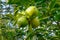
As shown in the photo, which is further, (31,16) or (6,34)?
(6,34)

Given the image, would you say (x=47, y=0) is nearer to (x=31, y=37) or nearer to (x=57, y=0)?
(x=57, y=0)

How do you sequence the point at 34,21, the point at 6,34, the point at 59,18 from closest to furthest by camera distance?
the point at 34,21
the point at 59,18
the point at 6,34

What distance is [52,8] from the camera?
648 millimetres

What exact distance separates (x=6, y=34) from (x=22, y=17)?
1.21 ft

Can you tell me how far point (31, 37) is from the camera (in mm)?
606

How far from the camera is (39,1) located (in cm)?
79

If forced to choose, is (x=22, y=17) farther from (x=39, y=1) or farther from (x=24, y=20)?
(x=39, y=1)

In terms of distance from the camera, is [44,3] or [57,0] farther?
[44,3]

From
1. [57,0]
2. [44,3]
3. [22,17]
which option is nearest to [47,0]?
[44,3]

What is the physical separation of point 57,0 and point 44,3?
0.11 m

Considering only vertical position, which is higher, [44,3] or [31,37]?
[44,3]

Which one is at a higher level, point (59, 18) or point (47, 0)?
point (47, 0)

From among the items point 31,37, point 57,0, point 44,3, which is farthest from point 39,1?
point 31,37

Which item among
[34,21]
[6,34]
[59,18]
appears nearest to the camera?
[34,21]
